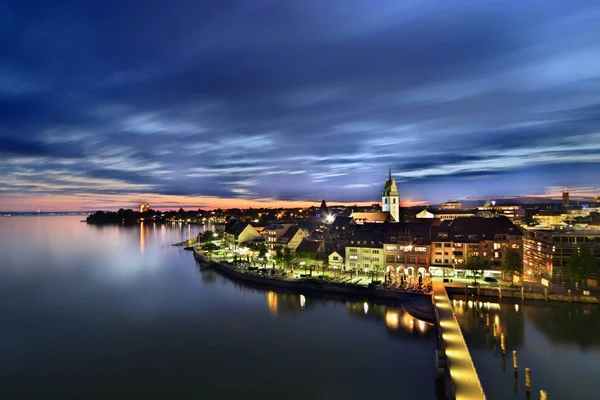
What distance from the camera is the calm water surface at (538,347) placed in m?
14.6

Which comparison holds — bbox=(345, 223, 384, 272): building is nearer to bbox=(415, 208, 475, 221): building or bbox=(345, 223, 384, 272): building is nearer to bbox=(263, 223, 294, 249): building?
bbox=(263, 223, 294, 249): building

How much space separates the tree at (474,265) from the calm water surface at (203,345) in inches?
339

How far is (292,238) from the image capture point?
44.0 meters

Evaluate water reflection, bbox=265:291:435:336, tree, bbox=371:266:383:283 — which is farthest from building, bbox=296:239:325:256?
water reflection, bbox=265:291:435:336

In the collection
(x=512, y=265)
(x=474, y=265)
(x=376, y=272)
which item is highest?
(x=512, y=265)

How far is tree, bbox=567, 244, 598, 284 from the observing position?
80.9 ft

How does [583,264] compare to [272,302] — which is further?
[272,302]

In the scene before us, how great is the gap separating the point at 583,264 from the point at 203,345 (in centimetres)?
2482

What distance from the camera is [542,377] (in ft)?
50.2

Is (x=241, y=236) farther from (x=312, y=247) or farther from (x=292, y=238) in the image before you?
(x=312, y=247)

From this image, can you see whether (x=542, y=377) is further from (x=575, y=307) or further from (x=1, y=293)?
(x=1, y=293)

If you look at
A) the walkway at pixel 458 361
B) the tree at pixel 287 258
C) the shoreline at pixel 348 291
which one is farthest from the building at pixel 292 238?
the walkway at pixel 458 361

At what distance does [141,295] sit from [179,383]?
1659 centimetres

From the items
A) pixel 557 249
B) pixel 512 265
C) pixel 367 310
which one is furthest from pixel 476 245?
pixel 367 310
